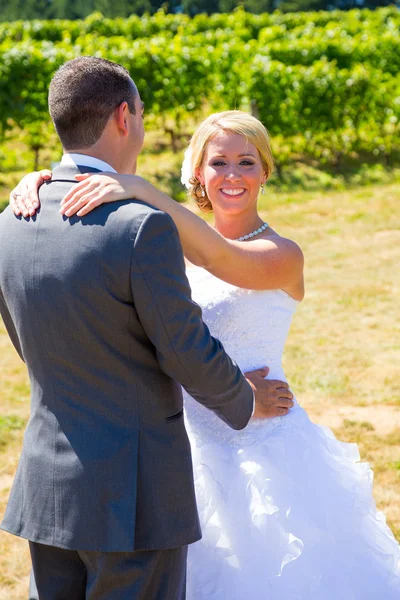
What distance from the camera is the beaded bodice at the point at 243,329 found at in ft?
9.71

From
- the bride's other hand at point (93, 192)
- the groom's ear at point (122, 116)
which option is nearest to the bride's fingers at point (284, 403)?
the bride's other hand at point (93, 192)

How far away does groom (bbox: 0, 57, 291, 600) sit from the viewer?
213cm

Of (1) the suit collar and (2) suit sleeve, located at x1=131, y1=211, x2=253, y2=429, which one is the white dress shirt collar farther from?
(2) suit sleeve, located at x1=131, y1=211, x2=253, y2=429

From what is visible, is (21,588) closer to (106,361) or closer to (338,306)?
(106,361)

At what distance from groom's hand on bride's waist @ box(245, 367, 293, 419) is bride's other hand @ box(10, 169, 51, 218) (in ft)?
3.45

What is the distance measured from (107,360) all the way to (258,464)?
909 millimetres

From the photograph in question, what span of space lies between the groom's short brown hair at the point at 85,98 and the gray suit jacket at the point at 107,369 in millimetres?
126

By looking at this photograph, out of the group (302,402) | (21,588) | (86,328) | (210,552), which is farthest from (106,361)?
(302,402)

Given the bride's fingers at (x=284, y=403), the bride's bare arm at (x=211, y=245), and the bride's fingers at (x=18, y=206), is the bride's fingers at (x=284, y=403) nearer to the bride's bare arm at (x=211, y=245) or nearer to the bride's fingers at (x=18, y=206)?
the bride's bare arm at (x=211, y=245)

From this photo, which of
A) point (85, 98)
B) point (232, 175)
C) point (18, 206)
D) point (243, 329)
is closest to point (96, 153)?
point (85, 98)

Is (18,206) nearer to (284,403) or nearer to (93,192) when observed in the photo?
(93,192)

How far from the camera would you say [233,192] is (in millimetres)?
3092

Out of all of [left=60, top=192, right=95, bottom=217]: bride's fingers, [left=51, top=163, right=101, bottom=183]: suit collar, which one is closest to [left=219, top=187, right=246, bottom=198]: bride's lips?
[left=51, top=163, right=101, bottom=183]: suit collar

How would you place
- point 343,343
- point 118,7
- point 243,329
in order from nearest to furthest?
point 243,329, point 343,343, point 118,7
